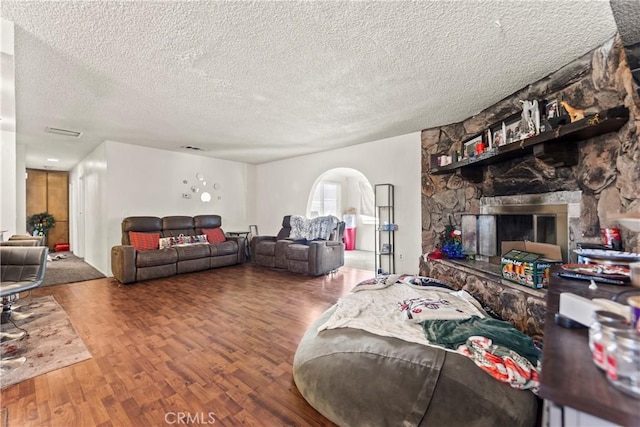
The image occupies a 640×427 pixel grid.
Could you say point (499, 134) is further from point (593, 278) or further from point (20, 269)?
point (20, 269)

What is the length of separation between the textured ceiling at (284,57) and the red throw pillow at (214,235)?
2.42 metres

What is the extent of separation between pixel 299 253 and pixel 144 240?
2.63 meters

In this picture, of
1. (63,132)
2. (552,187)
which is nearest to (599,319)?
(552,187)

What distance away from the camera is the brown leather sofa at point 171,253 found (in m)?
4.21

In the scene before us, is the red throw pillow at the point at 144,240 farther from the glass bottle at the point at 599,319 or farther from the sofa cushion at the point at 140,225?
the glass bottle at the point at 599,319

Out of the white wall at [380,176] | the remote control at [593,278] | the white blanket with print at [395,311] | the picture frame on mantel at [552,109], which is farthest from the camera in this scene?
the white wall at [380,176]

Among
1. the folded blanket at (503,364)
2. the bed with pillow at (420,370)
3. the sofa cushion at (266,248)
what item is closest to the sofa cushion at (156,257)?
the sofa cushion at (266,248)

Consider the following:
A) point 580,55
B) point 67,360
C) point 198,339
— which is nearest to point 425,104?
point 580,55

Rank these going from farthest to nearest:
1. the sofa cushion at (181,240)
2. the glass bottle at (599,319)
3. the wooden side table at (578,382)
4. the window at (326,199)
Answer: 1. the window at (326,199)
2. the sofa cushion at (181,240)
3. the glass bottle at (599,319)
4. the wooden side table at (578,382)

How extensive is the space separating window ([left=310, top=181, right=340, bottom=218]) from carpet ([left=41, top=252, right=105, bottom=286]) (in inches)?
192

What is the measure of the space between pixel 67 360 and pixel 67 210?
806 cm

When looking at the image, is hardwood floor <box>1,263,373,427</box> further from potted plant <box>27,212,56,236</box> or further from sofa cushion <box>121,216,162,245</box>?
potted plant <box>27,212,56,236</box>

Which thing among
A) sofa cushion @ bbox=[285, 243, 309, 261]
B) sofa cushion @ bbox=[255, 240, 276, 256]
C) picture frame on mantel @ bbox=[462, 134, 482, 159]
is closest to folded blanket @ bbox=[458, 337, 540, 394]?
picture frame on mantel @ bbox=[462, 134, 482, 159]

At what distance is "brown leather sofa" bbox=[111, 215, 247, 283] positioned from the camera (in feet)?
13.8
